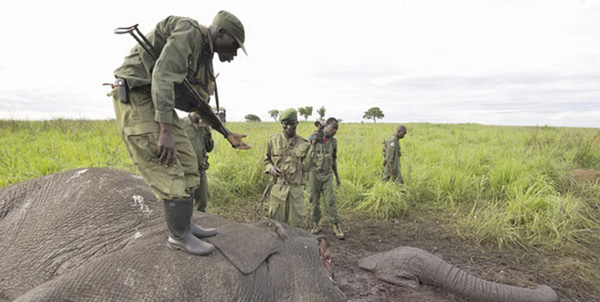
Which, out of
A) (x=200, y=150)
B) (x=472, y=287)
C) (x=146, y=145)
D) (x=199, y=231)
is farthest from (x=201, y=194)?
(x=472, y=287)

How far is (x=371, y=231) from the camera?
4406 mm

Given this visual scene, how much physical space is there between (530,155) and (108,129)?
11.7 m

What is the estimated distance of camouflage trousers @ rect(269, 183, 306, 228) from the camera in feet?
12.0

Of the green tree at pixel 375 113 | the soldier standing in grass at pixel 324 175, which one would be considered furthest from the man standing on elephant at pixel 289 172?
the green tree at pixel 375 113

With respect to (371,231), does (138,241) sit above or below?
above

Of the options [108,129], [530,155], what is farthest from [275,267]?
[108,129]

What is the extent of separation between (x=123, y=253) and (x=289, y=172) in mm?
2074

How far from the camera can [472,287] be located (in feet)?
8.05

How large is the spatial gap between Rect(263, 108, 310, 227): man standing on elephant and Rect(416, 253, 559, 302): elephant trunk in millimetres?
1560

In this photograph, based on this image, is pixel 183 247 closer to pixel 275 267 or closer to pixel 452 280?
pixel 275 267

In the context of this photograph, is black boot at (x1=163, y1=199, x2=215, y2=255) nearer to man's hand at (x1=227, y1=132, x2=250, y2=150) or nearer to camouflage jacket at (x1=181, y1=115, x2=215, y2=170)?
man's hand at (x1=227, y1=132, x2=250, y2=150)

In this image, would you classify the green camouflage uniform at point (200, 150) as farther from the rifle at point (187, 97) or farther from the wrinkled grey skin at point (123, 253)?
the rifle at point (187, 97)

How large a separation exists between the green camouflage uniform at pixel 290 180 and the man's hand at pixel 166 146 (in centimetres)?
200

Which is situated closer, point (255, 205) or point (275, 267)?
point (275, 267)
